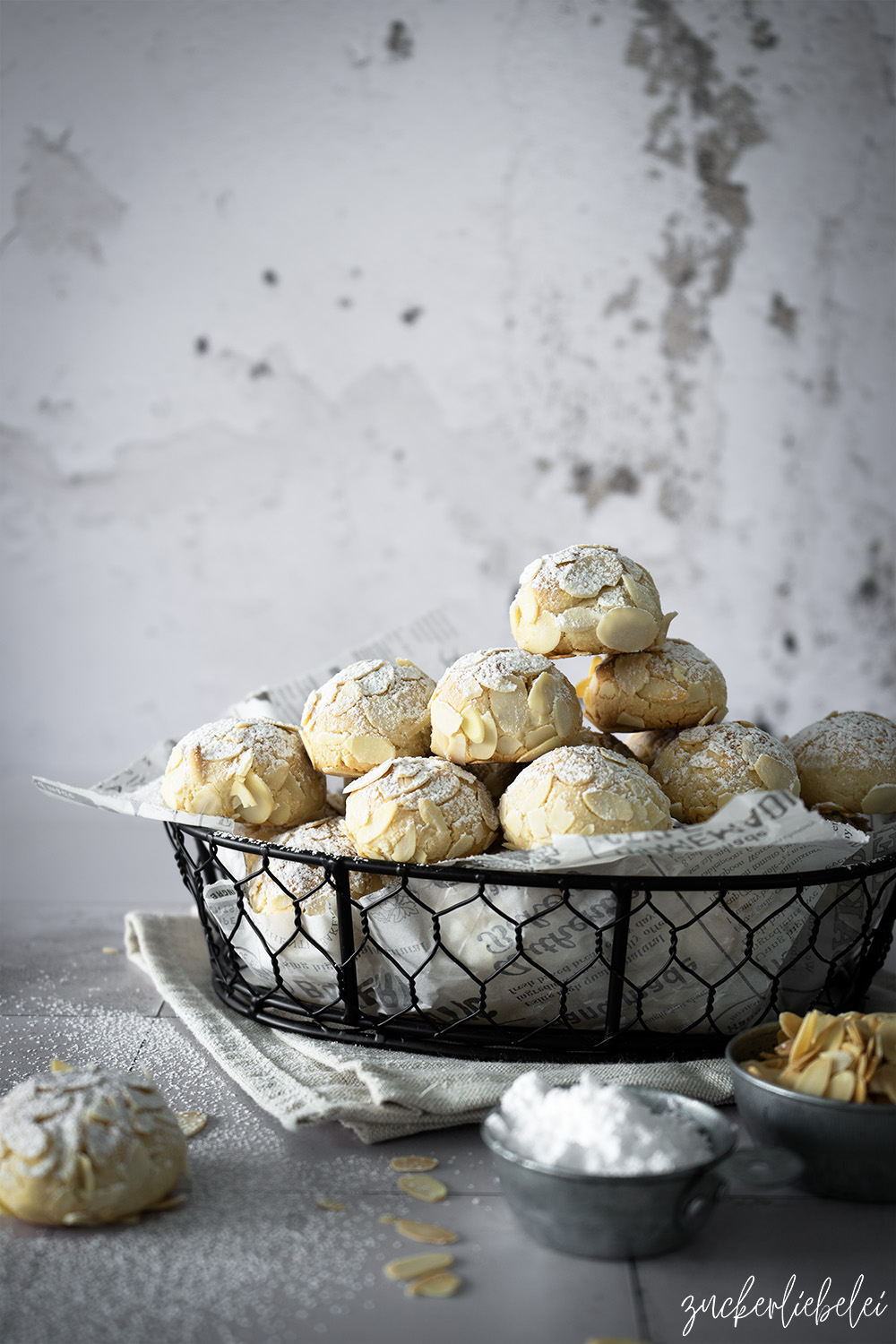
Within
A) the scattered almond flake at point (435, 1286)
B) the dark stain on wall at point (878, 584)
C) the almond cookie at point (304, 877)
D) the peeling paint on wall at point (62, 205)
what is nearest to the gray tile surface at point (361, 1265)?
the scattered almond flake at point (435, 1286)

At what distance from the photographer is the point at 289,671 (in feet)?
8.48

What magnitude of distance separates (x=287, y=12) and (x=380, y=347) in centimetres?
74

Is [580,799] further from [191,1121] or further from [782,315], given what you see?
[782,315]

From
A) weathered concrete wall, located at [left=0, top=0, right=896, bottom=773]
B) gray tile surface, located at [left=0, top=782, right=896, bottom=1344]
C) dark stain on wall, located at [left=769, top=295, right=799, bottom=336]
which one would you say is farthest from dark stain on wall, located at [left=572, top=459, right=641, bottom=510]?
gray tile surface, located at [left=0, top=782, right=896, bottom=1344]

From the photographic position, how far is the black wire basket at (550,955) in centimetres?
81

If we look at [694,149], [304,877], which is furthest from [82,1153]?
[694,149]

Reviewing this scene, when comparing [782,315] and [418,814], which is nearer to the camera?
[418,814]

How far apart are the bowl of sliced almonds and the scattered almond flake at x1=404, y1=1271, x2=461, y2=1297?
0.70 feet

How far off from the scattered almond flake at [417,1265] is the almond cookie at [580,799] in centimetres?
29

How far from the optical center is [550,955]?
834 millimetres

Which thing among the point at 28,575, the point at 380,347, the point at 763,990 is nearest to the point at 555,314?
the point at 380,347

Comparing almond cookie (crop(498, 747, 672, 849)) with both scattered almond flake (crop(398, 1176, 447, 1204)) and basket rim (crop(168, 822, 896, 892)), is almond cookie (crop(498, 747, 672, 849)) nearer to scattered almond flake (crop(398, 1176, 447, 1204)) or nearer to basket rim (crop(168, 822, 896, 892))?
basket rim (crop(168, 822, 896, 892))

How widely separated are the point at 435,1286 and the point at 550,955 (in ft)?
0.90

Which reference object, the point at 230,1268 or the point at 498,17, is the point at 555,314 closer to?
the point at 498,17
